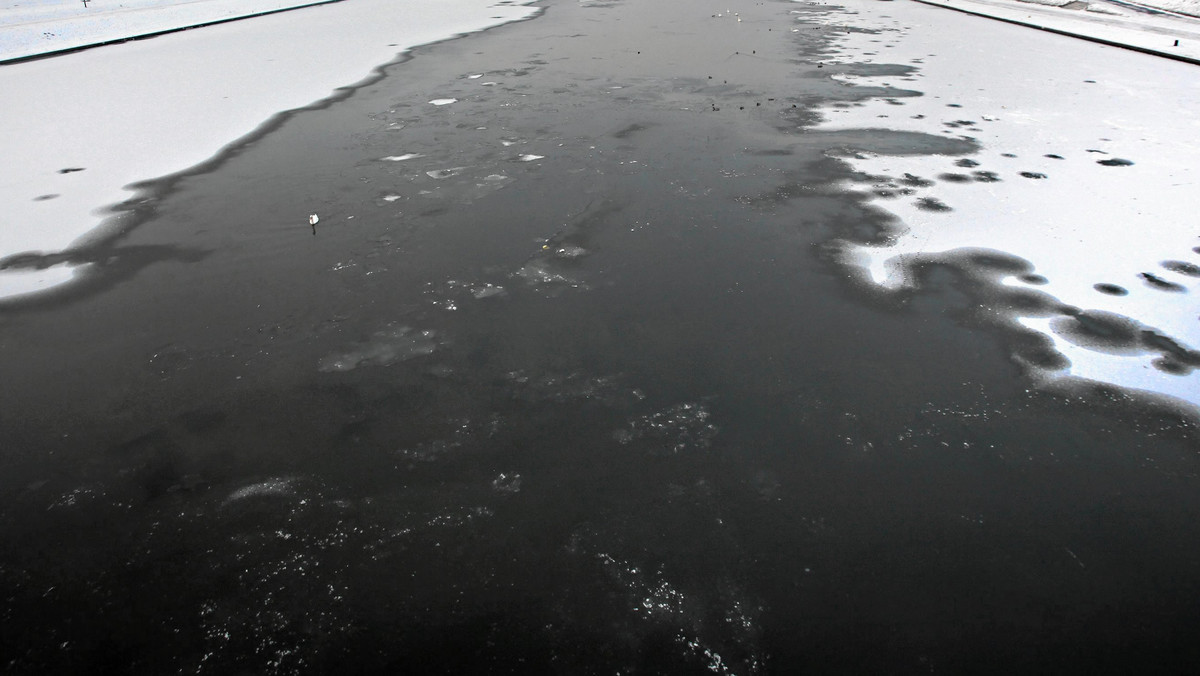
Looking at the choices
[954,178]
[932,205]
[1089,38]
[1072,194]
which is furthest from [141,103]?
[1089,38]

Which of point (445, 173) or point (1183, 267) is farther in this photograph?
point (445, 173)

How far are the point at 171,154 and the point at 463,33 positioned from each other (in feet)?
28.5

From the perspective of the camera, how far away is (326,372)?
3264 millimetres

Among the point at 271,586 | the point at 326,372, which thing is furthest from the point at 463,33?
the point at 271,586

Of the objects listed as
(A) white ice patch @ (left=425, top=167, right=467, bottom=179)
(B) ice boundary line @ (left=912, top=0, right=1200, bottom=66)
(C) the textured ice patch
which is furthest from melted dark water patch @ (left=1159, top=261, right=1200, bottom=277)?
(B) ice boundary line @ (left=912, top=0, right=1200, bottom=66)

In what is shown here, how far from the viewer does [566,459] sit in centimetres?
270

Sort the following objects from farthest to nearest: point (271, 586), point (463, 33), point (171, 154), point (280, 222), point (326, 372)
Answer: point (463, 33) < point (171, 154) < point (280, 222) < point (326, 372) < point (271, 586)

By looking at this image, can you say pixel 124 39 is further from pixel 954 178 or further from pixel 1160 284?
pixel 1160 284

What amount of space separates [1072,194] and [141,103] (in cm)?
987

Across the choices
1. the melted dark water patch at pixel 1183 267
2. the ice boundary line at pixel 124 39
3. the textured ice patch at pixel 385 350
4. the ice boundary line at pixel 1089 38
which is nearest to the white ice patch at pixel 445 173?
the textured ice patch at pixel 385 350

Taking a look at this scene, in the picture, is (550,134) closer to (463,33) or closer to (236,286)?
(236,286)

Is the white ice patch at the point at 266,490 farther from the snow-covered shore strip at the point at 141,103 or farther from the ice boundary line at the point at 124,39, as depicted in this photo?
the ice boundary line at the point at 124,39

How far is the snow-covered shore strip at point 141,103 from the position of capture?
5219 millimetres

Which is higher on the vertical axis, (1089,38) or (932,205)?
(1089,38)
